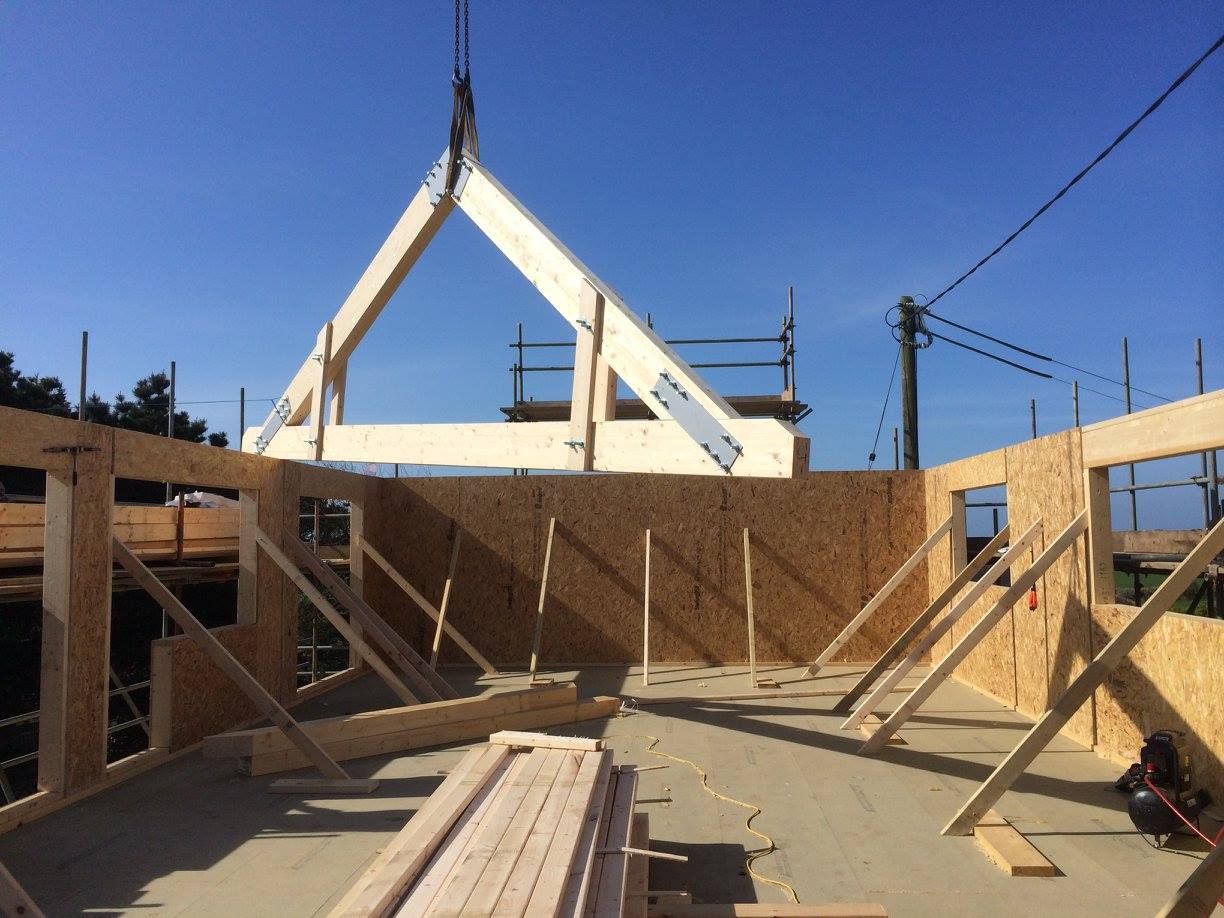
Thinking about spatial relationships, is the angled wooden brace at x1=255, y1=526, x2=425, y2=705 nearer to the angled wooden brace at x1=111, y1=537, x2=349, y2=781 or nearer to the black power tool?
the angled wooden brace at x1=111, y1=537, x2=349, y2=781

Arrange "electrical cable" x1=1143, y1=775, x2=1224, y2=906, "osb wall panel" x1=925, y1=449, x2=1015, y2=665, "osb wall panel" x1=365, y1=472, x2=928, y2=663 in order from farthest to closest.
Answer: "osb wall panel" x1=365, y1=472, x2=928, y2=663 → "osb wall panel" x1=925, y1=449, x2=1015, y2=665 → "electrical cable" x1=1143, y1=775, x2=1224, y2=906

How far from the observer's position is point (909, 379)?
492 inches

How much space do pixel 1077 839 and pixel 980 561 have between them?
339cm

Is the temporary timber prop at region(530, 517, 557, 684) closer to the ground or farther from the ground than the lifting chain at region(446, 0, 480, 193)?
closer to the ground

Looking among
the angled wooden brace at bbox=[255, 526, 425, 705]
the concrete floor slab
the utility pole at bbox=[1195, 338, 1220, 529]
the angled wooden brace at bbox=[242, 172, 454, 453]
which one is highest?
the angled wooden brace at bbox=[242, 172, 454, 453]

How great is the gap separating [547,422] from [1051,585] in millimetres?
4190

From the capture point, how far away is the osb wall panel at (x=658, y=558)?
33.9ft

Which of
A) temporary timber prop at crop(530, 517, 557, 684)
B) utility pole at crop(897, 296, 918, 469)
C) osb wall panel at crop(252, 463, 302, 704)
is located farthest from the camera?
utility pole at crop(897, 296, 918, 469)

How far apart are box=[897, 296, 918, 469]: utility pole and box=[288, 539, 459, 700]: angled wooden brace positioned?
6.77 meters

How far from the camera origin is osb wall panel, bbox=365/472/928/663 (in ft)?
33.9

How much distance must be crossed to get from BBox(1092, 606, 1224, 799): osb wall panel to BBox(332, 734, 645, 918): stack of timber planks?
3141mm

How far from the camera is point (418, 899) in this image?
9.09ft

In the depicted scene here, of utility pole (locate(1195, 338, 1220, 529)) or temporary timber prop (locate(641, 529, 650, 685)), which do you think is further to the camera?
temporary timber prop (locate(641, 529, 650, 685))

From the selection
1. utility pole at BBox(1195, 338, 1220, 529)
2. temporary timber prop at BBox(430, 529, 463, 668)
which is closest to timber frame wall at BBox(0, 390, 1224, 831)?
temporary timber prop at BBox(430, 529, 463, 668)
